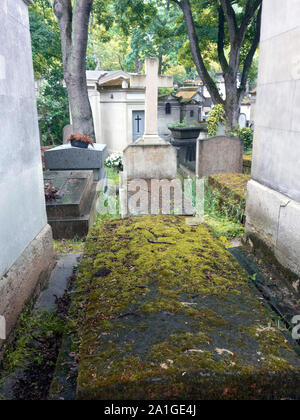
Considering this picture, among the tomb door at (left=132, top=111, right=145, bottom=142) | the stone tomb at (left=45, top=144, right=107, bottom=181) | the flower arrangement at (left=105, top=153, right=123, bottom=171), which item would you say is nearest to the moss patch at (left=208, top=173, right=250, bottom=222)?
the stone tomb at (left=45, top=144, right=107, bottom=181)

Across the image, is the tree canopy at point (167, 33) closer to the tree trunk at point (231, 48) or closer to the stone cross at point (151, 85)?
the tree trunk at point (231, 48)

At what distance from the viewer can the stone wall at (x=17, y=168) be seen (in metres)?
2.90

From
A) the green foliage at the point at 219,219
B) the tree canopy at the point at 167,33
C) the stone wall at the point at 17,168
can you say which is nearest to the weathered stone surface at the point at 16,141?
the stone wall at the point at 17,168

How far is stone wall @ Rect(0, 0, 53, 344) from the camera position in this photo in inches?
114

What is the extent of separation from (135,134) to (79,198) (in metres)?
10.0

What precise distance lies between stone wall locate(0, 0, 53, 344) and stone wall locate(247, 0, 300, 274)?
2.61 metres

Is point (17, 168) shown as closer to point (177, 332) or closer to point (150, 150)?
point (177, 332)

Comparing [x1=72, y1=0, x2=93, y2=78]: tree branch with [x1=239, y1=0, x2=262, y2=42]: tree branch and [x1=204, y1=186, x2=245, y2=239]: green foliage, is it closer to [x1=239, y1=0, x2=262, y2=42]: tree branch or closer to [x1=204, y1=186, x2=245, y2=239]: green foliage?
[x1=239, y1=0, x2=262, y2=42]: tree branch

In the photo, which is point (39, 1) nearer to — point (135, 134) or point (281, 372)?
point (135, 134)

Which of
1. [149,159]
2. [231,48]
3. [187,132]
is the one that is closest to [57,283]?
[149,159]

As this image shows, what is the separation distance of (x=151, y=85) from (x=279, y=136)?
434cm

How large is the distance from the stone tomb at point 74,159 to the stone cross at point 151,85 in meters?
1.48
